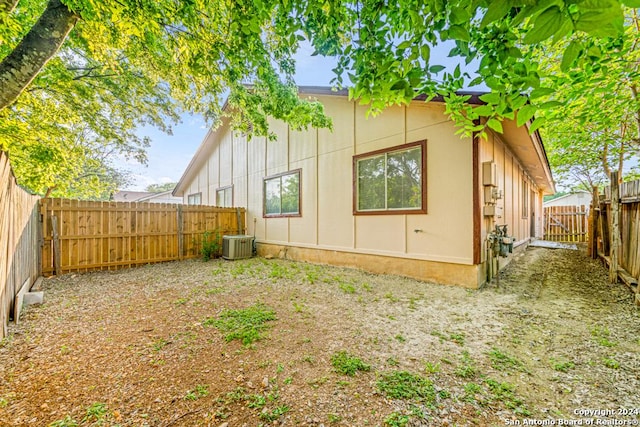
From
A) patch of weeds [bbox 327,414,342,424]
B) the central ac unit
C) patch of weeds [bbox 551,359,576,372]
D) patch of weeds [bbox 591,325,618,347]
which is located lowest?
patch of weeds [bbox 551,359,576,372]

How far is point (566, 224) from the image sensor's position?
1388 centimetres

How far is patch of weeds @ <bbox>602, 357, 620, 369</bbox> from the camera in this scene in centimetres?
210

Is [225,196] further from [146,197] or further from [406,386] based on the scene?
[146,197]

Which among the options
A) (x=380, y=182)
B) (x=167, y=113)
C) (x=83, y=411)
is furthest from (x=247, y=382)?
(x=167, y=113)

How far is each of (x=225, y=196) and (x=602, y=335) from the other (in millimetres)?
11253

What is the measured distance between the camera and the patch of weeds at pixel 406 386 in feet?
5.70

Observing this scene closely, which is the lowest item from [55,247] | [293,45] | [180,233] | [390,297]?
[390,297]

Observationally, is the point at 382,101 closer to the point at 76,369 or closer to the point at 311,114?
the point at 311,114

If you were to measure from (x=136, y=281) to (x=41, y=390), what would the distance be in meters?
3.82

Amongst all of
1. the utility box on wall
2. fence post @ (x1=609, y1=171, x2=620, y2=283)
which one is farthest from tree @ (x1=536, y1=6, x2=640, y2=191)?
fence post @ (x1=609, y1=171, x2=620, y2=283)

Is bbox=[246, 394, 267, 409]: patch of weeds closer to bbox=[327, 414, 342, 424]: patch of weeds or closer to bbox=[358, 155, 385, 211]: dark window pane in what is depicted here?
bbox=[327, 414, 342, 424]: patch of weeds

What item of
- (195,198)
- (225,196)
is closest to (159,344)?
(225,196)

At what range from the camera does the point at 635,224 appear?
403cm

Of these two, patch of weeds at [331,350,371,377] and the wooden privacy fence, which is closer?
patch of weeds at [331,350,371,377]
